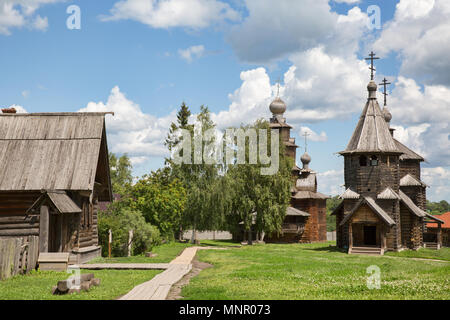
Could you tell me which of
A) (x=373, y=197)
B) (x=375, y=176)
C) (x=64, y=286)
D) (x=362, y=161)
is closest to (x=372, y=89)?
(x=362, y=161)

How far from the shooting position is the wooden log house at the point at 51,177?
Answer: 20.5m

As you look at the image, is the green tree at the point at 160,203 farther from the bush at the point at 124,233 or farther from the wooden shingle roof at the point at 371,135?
the wooden shingle roof at the point at 371,135

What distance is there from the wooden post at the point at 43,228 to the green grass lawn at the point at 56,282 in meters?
1.58

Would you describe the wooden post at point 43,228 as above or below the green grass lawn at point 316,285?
above

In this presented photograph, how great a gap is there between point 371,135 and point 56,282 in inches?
1156

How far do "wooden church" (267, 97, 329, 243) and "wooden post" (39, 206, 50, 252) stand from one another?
34229mm

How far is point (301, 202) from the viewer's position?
54.8 meters

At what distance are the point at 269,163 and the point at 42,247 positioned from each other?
29.2 m

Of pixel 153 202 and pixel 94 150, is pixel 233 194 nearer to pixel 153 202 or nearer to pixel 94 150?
pixel 153 202

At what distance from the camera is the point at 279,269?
64.8 ft

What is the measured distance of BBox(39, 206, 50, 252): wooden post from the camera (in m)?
19.4

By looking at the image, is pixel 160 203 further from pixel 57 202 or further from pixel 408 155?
pixel 408 155

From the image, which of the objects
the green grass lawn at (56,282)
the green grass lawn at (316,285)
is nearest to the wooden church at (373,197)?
the green grass lawn at (316,285)
